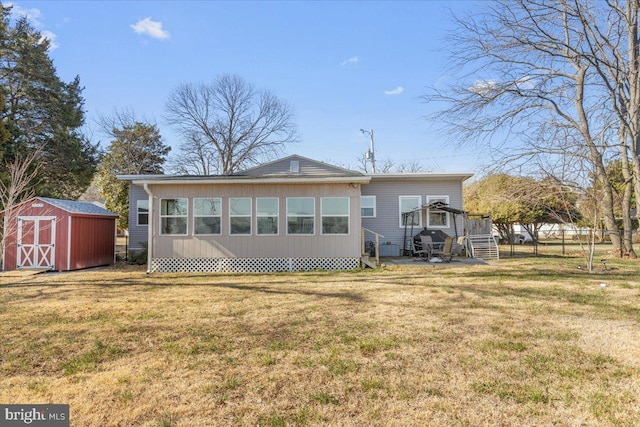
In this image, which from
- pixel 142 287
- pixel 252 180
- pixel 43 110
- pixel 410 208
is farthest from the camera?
pixel 43 110

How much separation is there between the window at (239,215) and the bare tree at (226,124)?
1810cm

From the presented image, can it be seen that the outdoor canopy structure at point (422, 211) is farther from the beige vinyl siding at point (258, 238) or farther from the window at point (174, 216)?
the window at point (174, 216)

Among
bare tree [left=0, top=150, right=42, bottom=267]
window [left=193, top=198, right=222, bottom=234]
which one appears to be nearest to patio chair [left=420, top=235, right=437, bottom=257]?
window [left=193, top=198, right=222, bottom=234]

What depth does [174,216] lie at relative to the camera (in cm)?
1106

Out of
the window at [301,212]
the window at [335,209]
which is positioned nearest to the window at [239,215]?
the window at [301,212]

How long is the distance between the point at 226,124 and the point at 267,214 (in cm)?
2052

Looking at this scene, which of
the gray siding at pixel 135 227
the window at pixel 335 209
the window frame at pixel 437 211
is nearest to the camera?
the window at pixel 335 209

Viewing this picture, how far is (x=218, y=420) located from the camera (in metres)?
2.50

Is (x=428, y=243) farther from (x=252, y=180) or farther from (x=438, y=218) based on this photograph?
(x=252, y=180)

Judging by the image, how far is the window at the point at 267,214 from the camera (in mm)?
10977

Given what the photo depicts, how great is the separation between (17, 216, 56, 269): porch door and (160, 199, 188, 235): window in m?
3.74

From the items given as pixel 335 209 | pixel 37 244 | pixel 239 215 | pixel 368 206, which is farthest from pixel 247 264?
pixel 37 244

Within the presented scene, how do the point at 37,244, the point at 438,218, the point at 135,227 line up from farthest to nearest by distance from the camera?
the point at 135,227 < the point at 438,218 < the point at 37,244

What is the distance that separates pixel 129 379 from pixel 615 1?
13.6 meters
